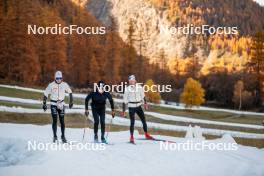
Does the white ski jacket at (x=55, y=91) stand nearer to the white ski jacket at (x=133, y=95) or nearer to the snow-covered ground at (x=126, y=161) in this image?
the snow-covered ground at (x=126, y=161)

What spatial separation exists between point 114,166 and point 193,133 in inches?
395

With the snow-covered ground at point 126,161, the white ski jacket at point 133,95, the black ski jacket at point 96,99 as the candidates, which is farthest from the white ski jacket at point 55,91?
the white ski jacket at point 133,95

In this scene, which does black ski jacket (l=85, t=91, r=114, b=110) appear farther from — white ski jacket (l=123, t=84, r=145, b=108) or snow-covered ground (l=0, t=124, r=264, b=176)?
snow-covered ground (l=0, t=124, r=264, b=176)

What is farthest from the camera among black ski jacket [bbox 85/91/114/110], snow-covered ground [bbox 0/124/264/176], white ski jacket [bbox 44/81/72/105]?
black ski jacket [bbox 85/91/114/110]

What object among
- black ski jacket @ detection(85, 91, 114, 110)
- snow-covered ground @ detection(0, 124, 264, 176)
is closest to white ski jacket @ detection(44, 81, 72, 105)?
black ski jacket @ detection(85, 91, 114, 110)

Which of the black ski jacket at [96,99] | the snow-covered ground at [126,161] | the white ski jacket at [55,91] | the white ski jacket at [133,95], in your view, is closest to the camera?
the snow-covered ground at [126,161]

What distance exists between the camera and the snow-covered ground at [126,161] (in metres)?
11.0

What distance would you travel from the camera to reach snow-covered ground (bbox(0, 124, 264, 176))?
435 inches

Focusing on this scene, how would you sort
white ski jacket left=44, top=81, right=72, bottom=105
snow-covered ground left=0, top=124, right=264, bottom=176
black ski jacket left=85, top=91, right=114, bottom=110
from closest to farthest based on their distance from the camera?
snow-covered ground left=0, top=124, right=264, bottom=176 < white ski jacket left=44, top=81, right=72, bottom=105 < black ski jacket left=85, top=91, right=114, bottom=110

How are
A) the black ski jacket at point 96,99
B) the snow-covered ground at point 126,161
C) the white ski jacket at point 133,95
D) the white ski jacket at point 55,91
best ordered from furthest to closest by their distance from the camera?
the white ski jacket at point 133,95 < the black ski jacket at point 96,99 < the white ski jacket at point 55,91 < the snow-covered ground at point 126,161

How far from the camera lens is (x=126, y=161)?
12234 millimetres

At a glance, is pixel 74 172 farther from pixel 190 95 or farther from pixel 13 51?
pixel 190 95

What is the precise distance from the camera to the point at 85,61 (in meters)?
80.6

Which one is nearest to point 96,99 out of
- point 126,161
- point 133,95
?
point 133,95
